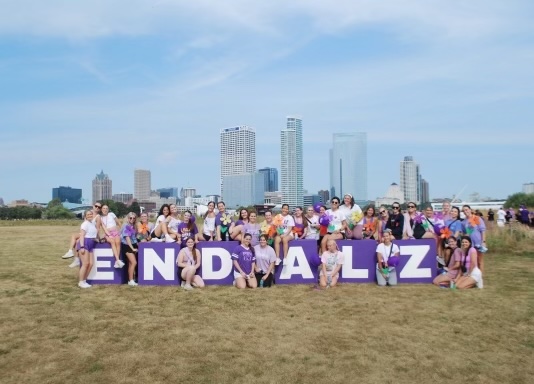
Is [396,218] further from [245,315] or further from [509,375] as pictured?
[509,375]

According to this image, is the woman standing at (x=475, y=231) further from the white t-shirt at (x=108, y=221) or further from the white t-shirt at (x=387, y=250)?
the white t-shirt at (x=108, y=221)

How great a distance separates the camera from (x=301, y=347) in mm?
6164

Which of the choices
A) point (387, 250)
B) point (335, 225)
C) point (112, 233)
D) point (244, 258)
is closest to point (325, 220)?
point (335, 225)

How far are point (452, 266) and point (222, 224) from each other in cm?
528

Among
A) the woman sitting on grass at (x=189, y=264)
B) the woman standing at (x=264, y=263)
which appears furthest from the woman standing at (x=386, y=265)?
the woman sitting on grass at (x=189, y=264)

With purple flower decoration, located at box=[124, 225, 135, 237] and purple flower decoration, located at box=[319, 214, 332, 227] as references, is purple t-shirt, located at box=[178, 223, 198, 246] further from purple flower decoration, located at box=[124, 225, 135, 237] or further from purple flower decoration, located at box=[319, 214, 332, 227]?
purple flower decoration, located at box=[319, 214, 332, 227]

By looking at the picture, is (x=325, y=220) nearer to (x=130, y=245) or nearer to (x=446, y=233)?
(x=446, y=233)

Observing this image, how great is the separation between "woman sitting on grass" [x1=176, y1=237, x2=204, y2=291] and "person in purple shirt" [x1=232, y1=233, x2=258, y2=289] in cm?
86

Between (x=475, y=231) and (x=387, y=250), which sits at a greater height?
(x=475, y=231)

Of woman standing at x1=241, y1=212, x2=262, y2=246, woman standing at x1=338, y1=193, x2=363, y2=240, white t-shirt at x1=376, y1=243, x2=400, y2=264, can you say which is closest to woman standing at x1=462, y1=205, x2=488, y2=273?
white t-shirt at x1=376, y1=243, x2=400, y2=264

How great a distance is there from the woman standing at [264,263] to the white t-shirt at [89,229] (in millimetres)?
3637

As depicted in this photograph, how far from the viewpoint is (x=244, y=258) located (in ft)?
33.2

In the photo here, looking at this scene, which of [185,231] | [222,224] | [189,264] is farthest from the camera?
[222,224]

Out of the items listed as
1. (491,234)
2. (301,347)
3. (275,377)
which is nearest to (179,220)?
(301,347)
